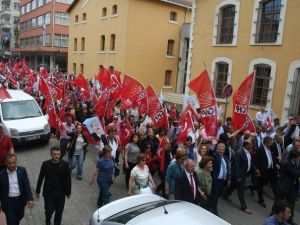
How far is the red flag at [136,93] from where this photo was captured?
12.6 m

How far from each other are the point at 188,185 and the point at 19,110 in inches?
335

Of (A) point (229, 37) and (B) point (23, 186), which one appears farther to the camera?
(A) point (229, 37)

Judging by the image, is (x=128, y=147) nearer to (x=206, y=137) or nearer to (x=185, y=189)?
(x=206, y=137)

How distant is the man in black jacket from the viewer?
602 centimetres

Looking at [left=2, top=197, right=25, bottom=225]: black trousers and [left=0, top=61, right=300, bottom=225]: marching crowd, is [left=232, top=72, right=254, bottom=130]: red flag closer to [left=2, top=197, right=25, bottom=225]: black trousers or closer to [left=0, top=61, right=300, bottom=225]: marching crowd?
[left=0, top=61, right=300, bottom=225]: marching crowd

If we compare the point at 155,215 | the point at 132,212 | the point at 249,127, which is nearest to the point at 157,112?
the point at 249,127

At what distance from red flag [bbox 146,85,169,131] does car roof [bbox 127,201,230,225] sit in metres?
6.18

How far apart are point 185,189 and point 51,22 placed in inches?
1937

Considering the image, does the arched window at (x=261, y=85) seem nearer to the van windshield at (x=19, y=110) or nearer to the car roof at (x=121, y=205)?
the van windshield at (x=19, y=110)

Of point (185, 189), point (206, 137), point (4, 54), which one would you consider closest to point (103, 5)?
point (206, 137)

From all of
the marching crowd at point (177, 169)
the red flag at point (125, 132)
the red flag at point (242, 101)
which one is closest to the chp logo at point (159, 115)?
the marching crowd at point (177, 169)

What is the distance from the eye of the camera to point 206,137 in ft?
29.5

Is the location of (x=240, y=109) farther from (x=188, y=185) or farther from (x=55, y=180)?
(x=55, y=180)

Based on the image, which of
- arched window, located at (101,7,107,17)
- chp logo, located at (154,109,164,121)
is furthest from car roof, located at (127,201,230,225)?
arched window, located at (101,7,107,17)
